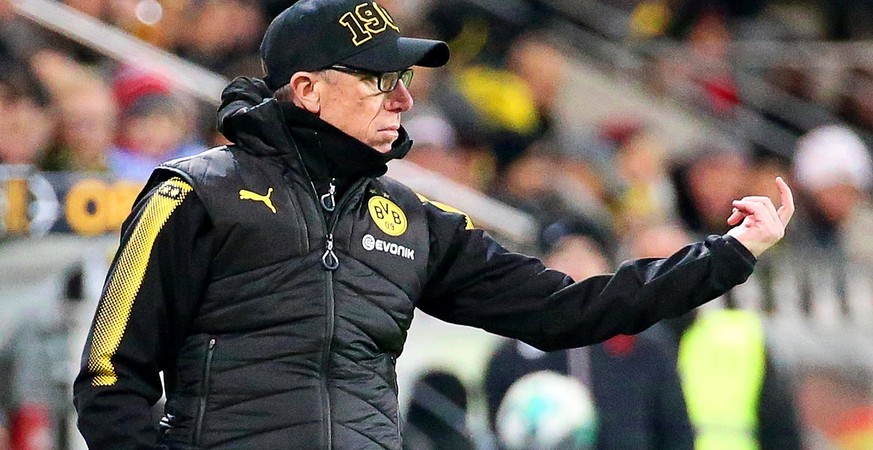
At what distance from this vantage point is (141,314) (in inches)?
121

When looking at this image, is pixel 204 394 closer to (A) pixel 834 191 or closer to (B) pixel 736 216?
(B) pixel 736 216

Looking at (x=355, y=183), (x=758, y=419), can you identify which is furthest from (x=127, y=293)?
(x=758, y=419)

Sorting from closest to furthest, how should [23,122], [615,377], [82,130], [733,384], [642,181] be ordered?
[615,377] < [733,384] < [23,122] < [82,130] < [642,181]

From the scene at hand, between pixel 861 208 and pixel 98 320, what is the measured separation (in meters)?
7.23

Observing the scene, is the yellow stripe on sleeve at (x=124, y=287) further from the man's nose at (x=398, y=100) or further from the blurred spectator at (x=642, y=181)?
the blurred spectator at (x=642, y=181)

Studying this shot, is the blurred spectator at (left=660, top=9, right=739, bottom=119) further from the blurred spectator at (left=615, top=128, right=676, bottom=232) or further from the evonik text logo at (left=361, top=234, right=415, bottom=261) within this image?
the evonik text logo at (left=361, top=234, right=415, bottom=261)

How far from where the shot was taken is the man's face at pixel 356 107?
3.32 meters

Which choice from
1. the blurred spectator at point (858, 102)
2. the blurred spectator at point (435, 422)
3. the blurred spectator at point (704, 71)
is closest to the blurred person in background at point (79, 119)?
the blurred spectator at point (435, 422)

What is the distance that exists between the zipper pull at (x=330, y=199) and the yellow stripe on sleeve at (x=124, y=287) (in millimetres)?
294

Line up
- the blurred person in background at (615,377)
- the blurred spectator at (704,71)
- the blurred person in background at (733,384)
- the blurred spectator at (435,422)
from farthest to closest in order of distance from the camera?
the blurred spectator at (704,71) → the blurred spectator at (435,422) → the blurred person in background at (733,384) → the blurred person in background at (615,377)

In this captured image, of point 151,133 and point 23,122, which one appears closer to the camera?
point 23,122

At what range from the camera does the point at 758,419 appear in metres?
5.91

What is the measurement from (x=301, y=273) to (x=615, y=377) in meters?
2.67

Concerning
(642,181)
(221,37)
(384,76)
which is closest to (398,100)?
(384,76)
